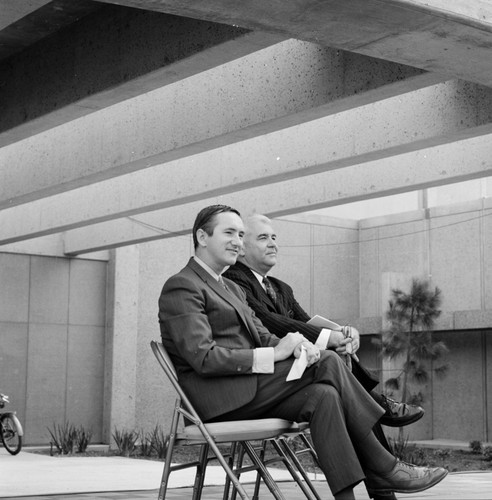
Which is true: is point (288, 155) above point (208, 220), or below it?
above

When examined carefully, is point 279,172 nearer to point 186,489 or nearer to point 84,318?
point 186,489

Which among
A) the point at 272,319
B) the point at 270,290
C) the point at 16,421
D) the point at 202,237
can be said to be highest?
the point at 202,237

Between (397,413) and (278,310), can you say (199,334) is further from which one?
(278,310)

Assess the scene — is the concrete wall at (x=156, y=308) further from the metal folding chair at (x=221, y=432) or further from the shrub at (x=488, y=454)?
the metal folding chair at (x=221, y=432)

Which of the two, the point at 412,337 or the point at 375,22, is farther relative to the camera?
the point at 412,337

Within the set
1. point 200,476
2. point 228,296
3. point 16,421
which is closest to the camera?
point 200,476

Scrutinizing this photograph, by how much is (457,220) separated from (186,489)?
442 inches

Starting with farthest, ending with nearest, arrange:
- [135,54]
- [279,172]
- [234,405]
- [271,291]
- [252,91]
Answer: [279,172] → [252,91] → [135,54] → [271,291] → [234,405]

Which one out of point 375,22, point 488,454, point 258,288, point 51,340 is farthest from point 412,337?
point 258,288

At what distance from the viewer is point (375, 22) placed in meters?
4.71

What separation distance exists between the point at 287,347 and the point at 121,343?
12745mm

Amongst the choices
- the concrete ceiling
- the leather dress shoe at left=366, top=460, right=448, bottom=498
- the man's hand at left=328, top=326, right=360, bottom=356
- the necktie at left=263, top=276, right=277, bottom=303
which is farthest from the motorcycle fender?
the leather dress shoe at left=366, top=460, right=448, bottom=498

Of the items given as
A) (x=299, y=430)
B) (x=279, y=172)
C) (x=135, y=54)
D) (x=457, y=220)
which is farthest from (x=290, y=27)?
(x=457, y=220)

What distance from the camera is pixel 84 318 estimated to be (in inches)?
621
